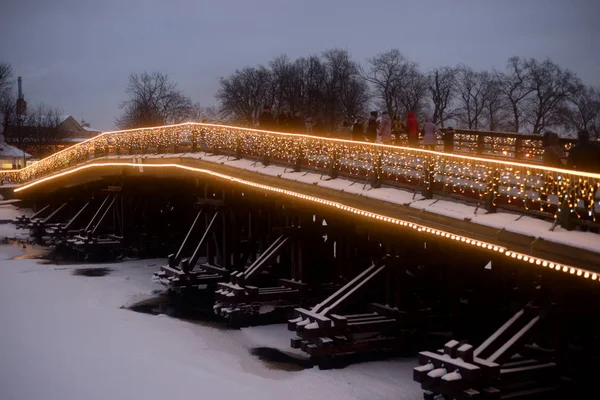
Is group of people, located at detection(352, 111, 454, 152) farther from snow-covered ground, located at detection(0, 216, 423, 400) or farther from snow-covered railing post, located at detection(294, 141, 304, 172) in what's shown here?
snow-covered ground, located at detection(0, 216, 423, 400)

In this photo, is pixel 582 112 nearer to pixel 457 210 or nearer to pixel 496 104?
pixel 496 104

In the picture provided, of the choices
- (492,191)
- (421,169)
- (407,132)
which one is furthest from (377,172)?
(407,132)

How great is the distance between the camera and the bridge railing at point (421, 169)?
33.7 ft

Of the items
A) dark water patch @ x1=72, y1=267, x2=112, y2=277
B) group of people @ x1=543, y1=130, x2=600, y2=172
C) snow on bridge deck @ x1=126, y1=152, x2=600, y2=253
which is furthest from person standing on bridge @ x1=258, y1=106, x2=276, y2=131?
Result: group of people @ x1=543, y1=130, x2=600, y2=172

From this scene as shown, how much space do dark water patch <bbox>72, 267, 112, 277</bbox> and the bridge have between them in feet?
11.7

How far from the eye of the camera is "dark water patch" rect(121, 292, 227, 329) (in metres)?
20.1

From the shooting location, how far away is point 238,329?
1903 centimetres

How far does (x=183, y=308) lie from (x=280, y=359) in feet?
20.4

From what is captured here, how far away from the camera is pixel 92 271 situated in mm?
28906

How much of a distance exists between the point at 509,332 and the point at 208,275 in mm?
13508

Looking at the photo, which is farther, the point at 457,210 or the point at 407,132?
the point at 407,132

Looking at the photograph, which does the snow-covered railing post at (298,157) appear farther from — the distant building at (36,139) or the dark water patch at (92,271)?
the distant building at (36,139)

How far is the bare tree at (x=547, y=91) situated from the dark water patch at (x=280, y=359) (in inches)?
1602

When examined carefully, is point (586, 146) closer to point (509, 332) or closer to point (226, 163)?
point (509, 332)
